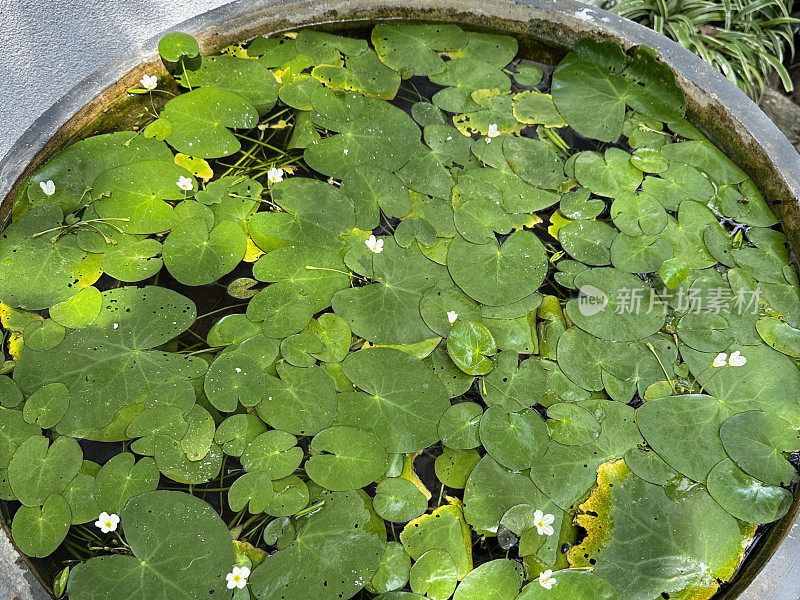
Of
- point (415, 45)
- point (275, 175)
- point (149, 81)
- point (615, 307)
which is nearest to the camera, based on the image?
point (615, 307)

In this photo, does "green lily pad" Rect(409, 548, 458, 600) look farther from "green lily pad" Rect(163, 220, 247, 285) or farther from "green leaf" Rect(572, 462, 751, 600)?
"green lily pad" Rect(163, 220, 247, 285)

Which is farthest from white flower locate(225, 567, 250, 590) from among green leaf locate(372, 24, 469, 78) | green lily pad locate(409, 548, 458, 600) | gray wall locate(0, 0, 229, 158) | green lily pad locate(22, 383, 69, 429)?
gray wall locate(0, 0, 229, 158)

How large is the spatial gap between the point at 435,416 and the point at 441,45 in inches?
65.6

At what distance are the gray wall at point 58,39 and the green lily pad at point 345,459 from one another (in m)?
2.11

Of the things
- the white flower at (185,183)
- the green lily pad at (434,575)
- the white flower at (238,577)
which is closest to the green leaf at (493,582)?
the green lily pad at (434,575)

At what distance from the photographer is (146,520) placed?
154 centimetres

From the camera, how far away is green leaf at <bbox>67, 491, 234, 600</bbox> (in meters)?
1.47

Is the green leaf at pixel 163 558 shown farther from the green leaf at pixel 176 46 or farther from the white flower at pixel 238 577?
the green leaf at pixel 176 46

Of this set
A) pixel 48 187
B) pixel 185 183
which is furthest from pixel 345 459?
pixel 48 187

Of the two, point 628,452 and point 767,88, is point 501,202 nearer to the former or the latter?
point 628,452

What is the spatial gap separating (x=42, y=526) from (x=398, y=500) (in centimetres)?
98

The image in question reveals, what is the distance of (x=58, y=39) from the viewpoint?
276 cm

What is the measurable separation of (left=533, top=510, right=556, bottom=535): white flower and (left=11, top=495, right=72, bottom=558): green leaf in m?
1.30

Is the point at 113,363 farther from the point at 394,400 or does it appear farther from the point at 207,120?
the point at 207,120
